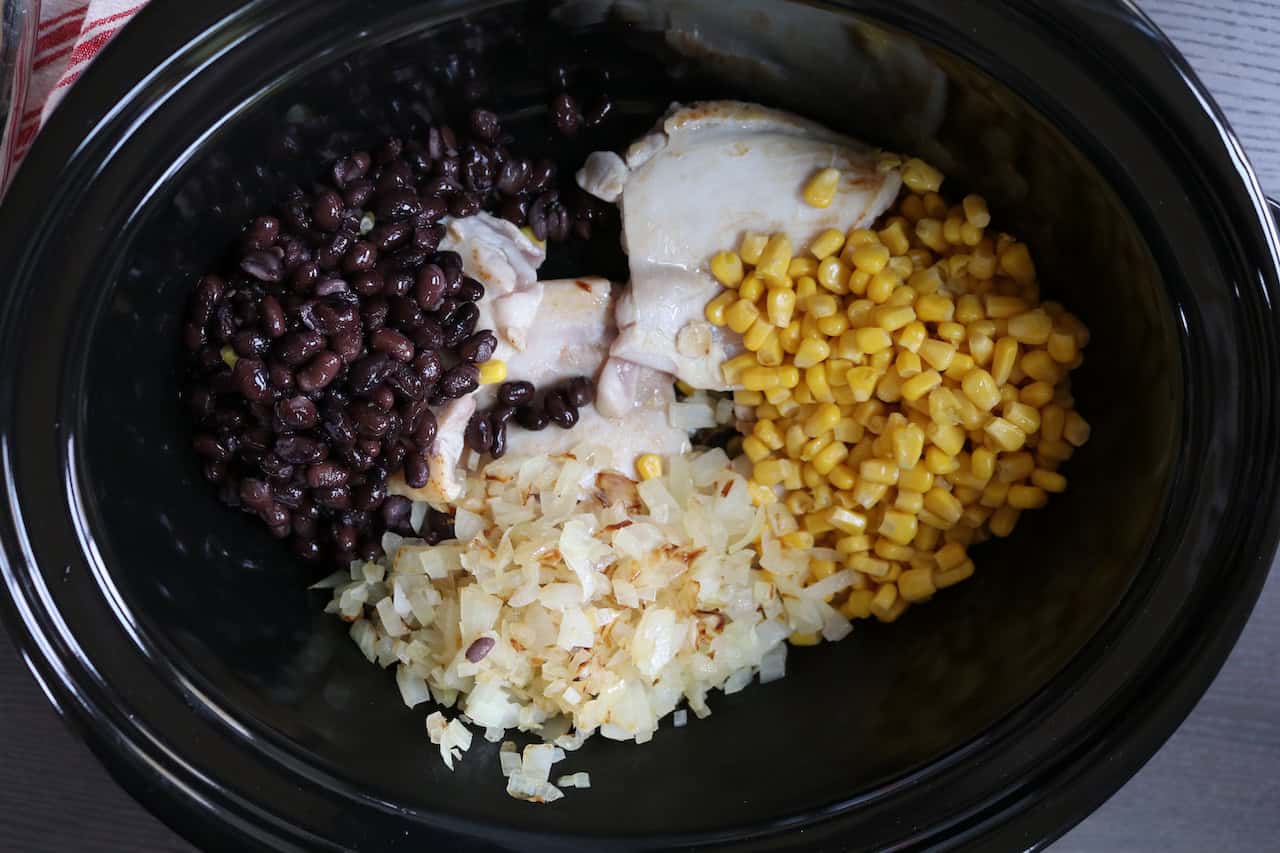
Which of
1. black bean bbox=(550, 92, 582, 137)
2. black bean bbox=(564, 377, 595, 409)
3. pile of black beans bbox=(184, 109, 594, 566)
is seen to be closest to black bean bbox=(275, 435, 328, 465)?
pile of black beans bbox=(184, 109, 594, 566)

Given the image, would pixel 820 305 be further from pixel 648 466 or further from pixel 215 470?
pixel 215 470

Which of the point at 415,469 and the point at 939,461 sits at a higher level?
the point at 939,461

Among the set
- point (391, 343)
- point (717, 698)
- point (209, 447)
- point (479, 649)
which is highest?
point (391, 343)

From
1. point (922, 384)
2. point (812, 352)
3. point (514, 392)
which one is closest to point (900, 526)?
point (922, 384)

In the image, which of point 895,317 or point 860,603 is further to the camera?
point 860,603

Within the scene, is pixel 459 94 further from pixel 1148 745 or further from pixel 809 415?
pixel 1148 745

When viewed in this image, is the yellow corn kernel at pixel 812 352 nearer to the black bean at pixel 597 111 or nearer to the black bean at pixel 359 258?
the black bean at pixel 597 111

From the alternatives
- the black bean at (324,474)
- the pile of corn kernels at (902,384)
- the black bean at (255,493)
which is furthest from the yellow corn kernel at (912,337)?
the black bean at (255,493)
